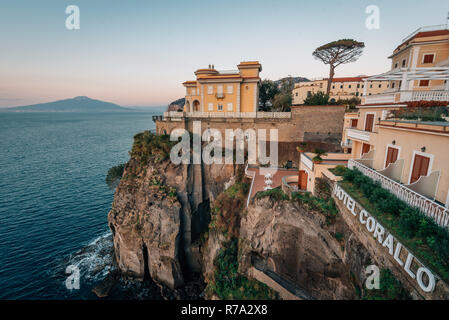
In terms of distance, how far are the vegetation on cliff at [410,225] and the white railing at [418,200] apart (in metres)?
0.17

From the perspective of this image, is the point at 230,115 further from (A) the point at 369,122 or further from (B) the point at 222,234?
(A) the point at 369,122

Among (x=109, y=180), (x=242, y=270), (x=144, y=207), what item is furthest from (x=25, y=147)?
(x=242, y=270)

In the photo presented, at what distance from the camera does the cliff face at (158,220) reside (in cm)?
2255

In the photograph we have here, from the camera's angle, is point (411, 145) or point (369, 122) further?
point (369, 122)

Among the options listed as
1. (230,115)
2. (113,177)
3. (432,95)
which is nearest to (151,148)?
(230,115)

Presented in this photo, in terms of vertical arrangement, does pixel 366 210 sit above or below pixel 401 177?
below

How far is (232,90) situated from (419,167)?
952 inches

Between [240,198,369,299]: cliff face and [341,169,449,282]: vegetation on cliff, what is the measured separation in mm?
1809

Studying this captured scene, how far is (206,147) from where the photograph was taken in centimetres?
2694

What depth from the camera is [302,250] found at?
491 inches

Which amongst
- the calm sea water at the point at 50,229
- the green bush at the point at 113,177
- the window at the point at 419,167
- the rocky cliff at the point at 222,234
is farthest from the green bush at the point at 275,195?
the green bush at the point at 113,177
